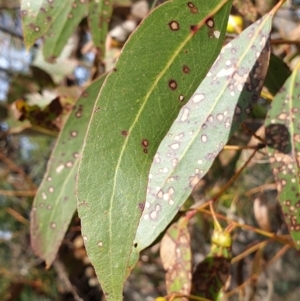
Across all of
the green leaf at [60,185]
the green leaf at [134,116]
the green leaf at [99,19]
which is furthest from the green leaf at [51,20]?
the green leaf at [134,116]

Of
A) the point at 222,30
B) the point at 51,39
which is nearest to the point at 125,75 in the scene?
the point at 222,30

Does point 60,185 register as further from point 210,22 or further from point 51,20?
point 210,22

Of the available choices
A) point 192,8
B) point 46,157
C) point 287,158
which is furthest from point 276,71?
point 46,157

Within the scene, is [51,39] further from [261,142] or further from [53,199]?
[261,142]

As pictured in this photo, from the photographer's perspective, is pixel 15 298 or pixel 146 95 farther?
pixel 15 298

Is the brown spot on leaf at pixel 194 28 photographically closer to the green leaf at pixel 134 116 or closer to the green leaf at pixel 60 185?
the green leaf at pixel 134 116

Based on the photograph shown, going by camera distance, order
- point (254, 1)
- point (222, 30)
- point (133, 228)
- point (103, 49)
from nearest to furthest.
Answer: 1. point (133, 228)
2. point (222, 30)
3. point (103, 49)
4. point (254, 1)

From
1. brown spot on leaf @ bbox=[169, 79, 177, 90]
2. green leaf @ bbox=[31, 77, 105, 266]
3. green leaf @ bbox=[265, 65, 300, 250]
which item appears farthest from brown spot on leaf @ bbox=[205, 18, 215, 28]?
green leaf @ bbox=[31, 77, 105, 266]
